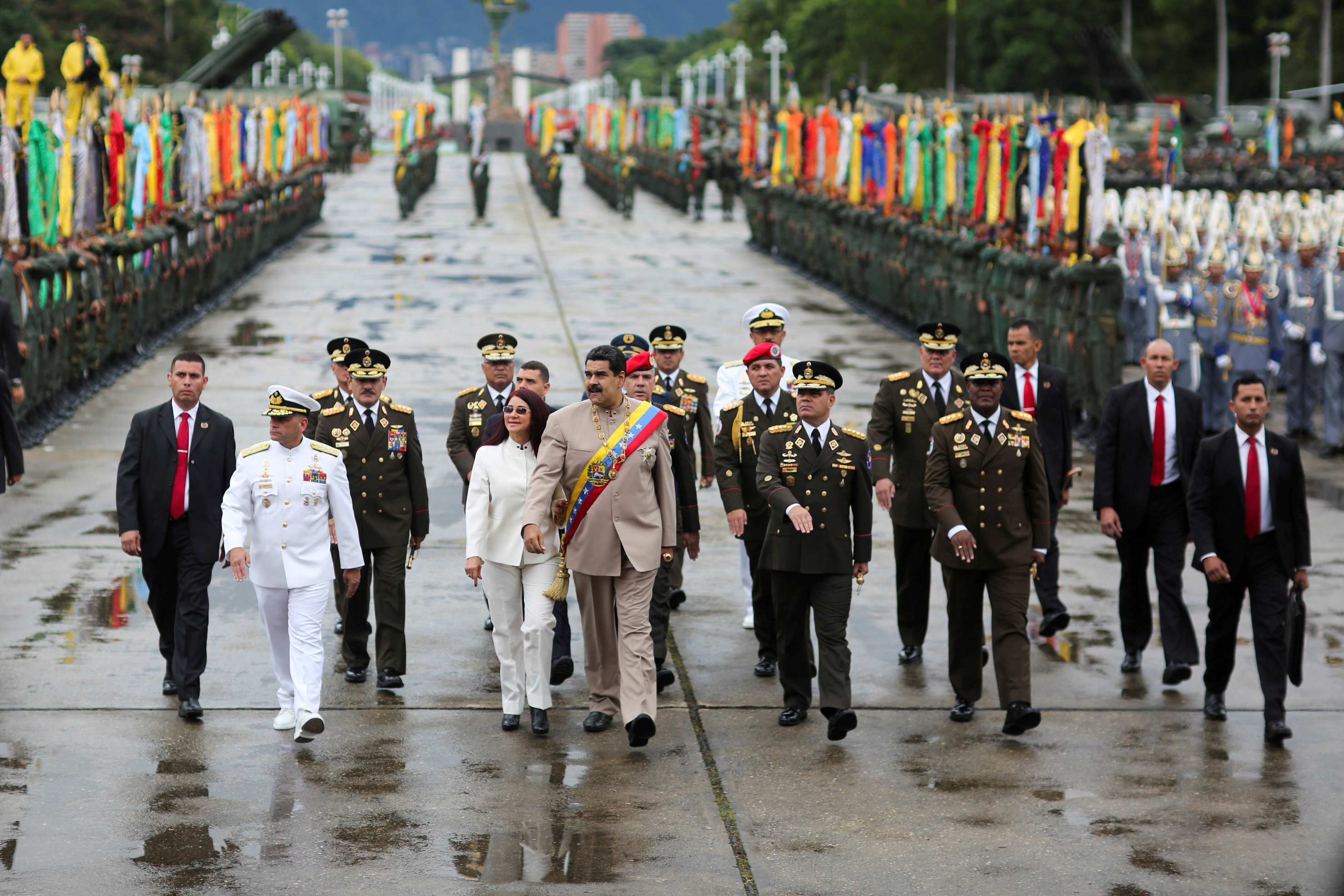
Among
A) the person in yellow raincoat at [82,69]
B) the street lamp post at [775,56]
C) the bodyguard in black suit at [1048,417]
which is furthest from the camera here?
the street lamp post at [775,56]

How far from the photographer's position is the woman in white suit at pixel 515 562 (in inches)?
297

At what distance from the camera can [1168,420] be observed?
28.5 ft

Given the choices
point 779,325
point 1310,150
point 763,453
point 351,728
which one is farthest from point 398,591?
point 1310,150

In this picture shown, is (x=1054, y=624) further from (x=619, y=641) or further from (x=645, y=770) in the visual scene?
(x=645, y=770)

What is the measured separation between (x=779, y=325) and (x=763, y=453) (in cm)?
163

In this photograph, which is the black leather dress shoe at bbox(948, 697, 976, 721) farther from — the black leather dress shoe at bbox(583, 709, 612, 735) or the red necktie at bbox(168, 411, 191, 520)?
the red necktie at bbox(168, 411, 191, 520)

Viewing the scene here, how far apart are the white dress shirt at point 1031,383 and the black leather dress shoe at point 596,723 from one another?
125 inches

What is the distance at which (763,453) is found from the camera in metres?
7.75

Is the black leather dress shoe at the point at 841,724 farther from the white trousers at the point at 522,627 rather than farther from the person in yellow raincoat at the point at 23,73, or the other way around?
the person in yellow raincoat at the point at 23,73

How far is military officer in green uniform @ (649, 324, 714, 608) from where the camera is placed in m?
9.39

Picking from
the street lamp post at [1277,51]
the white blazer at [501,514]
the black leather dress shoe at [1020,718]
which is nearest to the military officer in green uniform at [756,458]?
the white blazer at [501,514]

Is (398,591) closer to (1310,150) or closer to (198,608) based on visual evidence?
(198,608)

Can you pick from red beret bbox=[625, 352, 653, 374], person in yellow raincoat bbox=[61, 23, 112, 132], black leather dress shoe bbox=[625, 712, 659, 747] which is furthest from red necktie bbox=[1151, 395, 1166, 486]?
person in yellow raincoat bbox=[61, 23, 112, 132]

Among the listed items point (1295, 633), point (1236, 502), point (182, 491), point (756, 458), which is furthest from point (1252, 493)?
point (182, 491)
